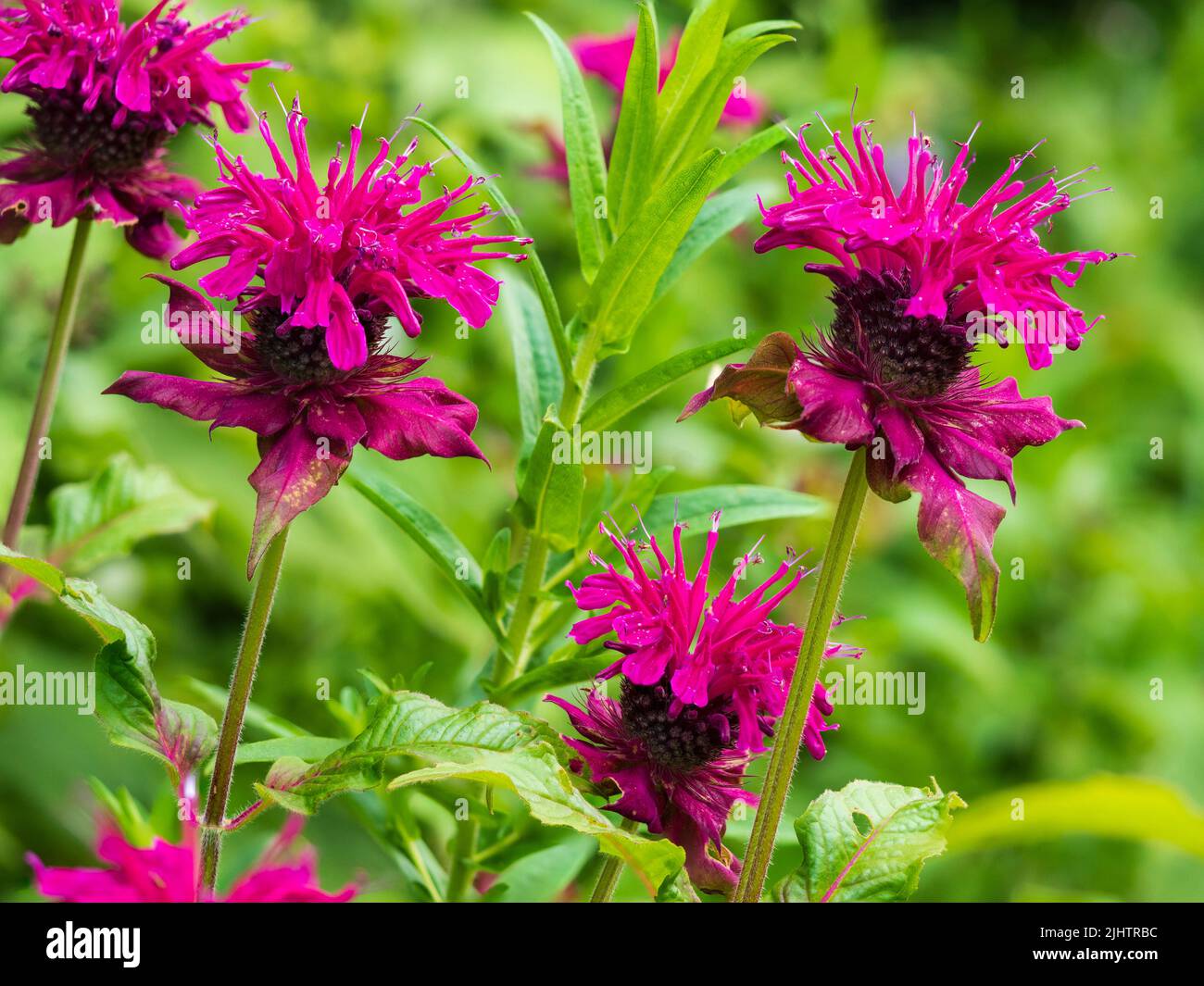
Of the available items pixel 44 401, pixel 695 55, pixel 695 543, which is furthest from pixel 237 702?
pixel 695 543

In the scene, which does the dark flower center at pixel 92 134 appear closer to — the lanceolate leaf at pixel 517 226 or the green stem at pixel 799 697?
the lanceolate leaf at pixel 517 226

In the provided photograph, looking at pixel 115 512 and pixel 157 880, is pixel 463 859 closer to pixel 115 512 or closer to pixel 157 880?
pixel 157 880

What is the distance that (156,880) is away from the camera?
959mm

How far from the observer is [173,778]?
1.09 meters

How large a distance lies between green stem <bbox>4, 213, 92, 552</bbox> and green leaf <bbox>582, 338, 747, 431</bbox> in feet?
1.78

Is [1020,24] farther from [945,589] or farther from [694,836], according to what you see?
[694,836]

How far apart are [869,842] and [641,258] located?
0.57 metres

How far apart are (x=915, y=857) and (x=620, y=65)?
1724mm

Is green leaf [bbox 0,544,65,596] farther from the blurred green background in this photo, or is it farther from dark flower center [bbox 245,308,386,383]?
the blurred green background

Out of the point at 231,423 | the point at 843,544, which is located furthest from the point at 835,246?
the point at 231,423

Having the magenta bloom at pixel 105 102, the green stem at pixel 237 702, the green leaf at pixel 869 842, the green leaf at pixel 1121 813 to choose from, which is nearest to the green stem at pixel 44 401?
the magenta bloom at pixel 105 102

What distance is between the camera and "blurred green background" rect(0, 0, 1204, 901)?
2295 millimetres

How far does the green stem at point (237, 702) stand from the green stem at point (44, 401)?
381mm

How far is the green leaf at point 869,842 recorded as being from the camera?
1.14m
